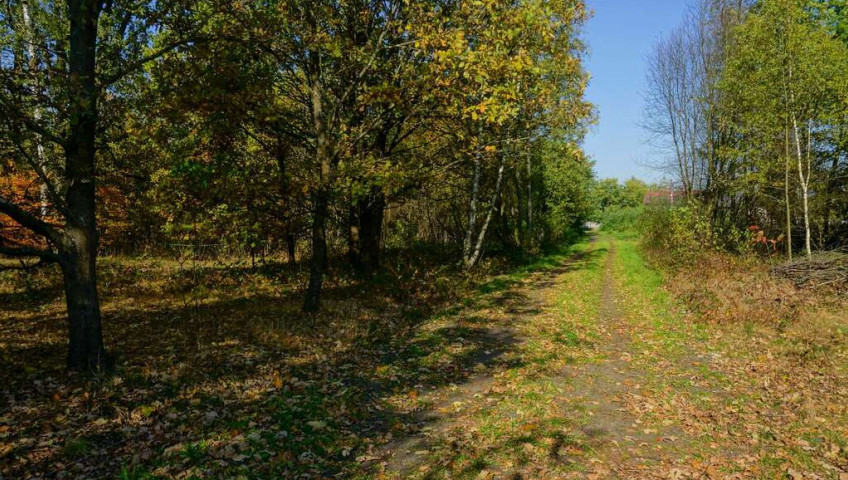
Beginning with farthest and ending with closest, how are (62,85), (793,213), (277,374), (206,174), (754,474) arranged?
(793,213)
(206,174)
(277,374)
(62,85)
(754,474)

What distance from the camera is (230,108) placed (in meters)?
11.2

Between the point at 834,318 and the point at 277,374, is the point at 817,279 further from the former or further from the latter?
the point at 277,374

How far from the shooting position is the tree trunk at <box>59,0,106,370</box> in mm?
7340

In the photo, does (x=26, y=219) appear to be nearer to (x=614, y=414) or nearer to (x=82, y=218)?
(x=82, y=218)

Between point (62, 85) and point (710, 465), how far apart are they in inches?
401

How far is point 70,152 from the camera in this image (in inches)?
294

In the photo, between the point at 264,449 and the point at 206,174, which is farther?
the point at 206,174

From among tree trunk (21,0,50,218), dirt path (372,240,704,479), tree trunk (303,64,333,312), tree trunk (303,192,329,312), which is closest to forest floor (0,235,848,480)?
dirt path (372,240,704,479)

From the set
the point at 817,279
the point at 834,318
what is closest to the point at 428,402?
the point at 834,318

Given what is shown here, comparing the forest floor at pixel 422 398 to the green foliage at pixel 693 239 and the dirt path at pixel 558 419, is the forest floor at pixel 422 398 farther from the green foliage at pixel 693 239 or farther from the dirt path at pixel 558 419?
the green foliage at pixel 693 239

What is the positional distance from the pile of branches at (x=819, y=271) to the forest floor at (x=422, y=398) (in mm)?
1357

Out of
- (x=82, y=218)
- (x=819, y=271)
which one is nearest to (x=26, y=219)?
(x=82, y=218)

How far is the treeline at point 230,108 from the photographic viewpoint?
→ 744 centimetres

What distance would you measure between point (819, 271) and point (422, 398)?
14323mm
